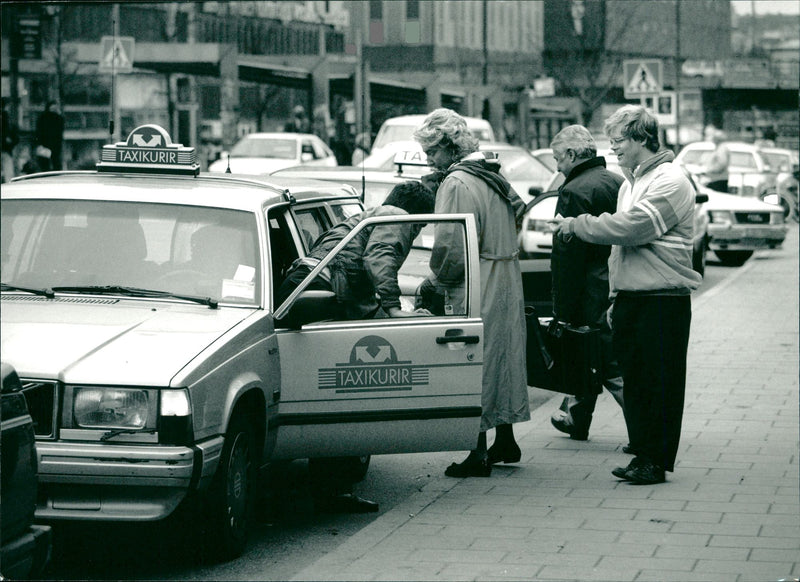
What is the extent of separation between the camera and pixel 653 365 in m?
7.59

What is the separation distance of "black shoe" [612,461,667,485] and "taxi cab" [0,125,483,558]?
1237 mm

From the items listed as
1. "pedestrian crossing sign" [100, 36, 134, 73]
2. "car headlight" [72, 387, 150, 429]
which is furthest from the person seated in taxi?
"pedestrian crossing sign" [100, 36, 134, 73]

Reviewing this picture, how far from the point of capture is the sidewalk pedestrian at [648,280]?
7.43 meters

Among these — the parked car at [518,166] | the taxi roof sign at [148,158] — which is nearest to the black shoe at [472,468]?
the taxi roof sign at [148,158]

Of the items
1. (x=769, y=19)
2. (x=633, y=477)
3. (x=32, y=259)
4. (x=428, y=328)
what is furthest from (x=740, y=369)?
(x=32, y=259)

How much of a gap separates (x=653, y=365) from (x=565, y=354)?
1075 mm

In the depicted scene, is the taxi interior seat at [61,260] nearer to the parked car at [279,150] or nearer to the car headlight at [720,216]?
the car headlight at [720,216]

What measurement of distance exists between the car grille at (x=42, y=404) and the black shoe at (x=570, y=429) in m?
4.16

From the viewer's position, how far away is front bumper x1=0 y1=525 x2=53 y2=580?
4.46 metres

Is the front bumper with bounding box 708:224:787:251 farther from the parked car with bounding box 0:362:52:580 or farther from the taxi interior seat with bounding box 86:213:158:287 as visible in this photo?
the parked car with bounding box 0:362:52:580

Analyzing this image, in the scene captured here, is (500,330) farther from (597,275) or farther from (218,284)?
(218,284)

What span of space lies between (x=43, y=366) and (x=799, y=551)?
10.4 ft

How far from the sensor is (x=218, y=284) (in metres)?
6.79

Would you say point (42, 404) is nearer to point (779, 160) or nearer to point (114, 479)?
point (114, 479)
